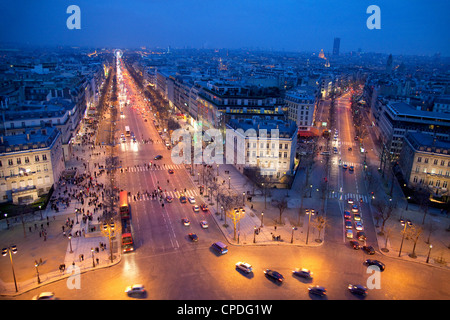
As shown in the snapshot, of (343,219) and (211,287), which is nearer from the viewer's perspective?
(211,287)

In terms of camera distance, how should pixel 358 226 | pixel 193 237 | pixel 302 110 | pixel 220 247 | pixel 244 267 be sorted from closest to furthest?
pixel 244 267, pixel 220 247, pixel 193 237, pixel 358 226, pixel 302 110

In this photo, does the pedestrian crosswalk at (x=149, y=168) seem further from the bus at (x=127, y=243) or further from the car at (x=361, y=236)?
the car at (x=361, y=236)

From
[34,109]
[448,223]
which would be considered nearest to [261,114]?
[448,223]

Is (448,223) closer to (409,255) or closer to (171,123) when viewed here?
(409,255)

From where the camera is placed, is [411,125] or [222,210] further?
[411,125]

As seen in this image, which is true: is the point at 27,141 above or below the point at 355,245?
above

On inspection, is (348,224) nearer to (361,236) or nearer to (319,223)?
(361,236)

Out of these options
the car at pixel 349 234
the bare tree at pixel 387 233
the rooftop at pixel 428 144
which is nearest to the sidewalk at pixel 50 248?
the car at pixel 349 234

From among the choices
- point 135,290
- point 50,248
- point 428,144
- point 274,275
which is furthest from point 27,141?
point 428,144
